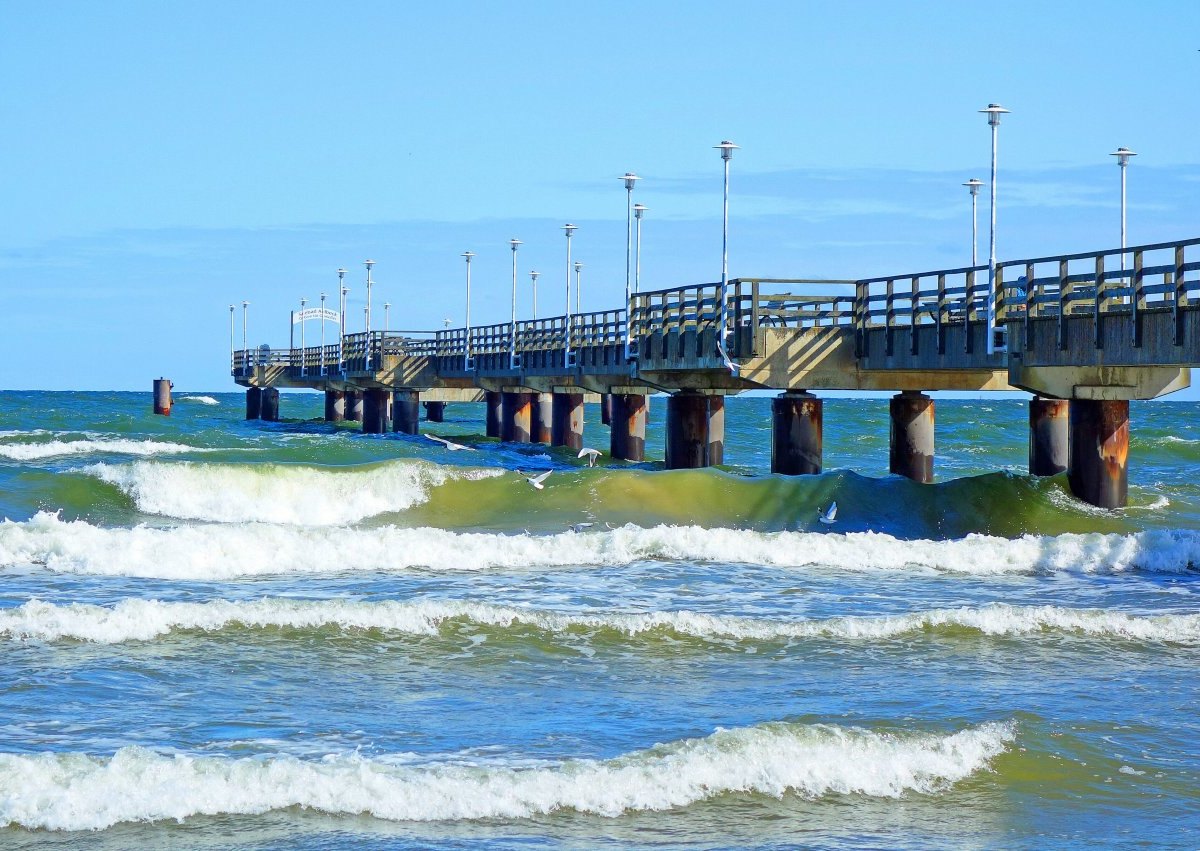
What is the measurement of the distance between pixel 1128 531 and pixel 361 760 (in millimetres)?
17820

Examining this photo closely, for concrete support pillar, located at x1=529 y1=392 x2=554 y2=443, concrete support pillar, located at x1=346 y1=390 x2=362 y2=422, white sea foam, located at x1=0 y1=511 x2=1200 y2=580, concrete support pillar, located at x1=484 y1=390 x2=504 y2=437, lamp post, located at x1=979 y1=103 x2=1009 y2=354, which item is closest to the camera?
white sea foam, located at x1=0 y1=511 x2=1200 y2=580

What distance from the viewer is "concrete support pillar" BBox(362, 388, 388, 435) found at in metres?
65.0

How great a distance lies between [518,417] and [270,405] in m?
39.0

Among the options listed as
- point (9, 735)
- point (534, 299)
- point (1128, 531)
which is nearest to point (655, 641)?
point (9, 735)

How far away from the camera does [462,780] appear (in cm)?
1033

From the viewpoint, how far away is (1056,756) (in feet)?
37.5

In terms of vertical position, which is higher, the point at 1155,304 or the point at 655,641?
the point at 1155,304

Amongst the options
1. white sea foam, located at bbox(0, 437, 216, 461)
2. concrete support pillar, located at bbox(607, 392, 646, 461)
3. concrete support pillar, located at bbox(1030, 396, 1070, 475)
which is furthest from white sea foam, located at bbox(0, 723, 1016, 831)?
white sea foam, located at bbox(0, 437, 216, 461)

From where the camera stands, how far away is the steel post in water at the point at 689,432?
35866mm

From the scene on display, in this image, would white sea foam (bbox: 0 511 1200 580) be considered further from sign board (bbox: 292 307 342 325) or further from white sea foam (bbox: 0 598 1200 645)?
sign board (bbox: 292 307 342 325)

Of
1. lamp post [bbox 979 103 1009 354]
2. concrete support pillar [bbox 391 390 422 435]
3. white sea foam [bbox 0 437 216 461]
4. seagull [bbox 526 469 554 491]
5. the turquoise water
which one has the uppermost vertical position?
lamp post [bbox 979 103 1009 354]

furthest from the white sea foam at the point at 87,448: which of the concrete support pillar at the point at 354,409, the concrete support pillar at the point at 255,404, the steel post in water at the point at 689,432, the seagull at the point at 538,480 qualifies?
the concrete support pillar at the point at 255,404

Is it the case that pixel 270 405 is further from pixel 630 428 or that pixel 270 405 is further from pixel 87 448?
pixel 630 428

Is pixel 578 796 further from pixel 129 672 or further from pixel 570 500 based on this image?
pixel 570 500
